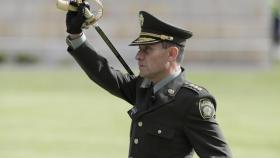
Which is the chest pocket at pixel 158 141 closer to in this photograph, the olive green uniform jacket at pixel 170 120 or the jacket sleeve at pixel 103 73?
the olive green uniform jacket at pixel 170 120

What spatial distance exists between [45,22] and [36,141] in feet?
69.2

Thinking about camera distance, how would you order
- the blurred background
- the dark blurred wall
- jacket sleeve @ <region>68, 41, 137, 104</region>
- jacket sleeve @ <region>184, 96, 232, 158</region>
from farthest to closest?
the dark blurred wall → the blurred background → jacket sleeve @ <region>68, 41, 137, 104</region> → jacket sleeve @ <region>184, 96, 232, 158</region>

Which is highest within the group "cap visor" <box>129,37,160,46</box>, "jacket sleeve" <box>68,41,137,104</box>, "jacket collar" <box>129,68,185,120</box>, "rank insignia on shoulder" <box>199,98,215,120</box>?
"cap visor" <box>129,37,160,46</box>

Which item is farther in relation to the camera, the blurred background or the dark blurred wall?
the dark blurred wall

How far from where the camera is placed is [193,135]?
412 cm

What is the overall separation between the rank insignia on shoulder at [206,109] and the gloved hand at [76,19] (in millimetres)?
777

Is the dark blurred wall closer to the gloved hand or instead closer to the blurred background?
the blurred background

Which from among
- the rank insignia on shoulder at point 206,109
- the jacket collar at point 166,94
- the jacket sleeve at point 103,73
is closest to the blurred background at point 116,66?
the jacket sleeve at point 103,73

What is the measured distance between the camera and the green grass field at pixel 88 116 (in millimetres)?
11523

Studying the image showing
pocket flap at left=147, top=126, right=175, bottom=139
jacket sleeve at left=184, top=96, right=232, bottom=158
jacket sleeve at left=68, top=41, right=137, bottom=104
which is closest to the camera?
jacket sleeve at left=184, top=96, right=232, bottom=158

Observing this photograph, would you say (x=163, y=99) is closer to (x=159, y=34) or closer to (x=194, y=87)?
(x=194, y=87)

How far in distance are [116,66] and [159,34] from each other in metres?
22.4

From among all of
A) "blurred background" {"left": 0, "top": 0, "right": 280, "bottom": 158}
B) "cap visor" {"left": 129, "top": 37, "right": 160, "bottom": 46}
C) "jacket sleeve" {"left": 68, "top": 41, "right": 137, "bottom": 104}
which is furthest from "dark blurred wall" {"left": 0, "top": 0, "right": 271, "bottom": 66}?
"cap visor" {"left": 129, "top": 37, "right": 160, "bottom": 46}

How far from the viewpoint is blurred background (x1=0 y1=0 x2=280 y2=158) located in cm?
1231
